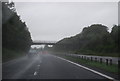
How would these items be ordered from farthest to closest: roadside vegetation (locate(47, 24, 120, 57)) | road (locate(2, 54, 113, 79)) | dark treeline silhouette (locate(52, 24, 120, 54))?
1. dark treeline silhouette (locate(52, 24, 120, 54))
2. roadside vegetation (locate(47, 24, 120, 57))
3. road (locate(2, 54, 113, 79))

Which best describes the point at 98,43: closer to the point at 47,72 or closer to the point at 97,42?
the point at 97,42

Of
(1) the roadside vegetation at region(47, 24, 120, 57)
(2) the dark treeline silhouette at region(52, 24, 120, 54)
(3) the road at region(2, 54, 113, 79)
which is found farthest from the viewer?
(2) the dark treeline silhouette at region(52, 24, 120, 54)

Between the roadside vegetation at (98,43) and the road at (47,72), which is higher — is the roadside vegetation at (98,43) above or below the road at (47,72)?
above

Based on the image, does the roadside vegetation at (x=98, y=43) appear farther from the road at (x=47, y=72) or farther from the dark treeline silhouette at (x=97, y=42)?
the road at (x=47, y=72)

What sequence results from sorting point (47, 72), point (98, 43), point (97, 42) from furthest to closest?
point (97, 42)
point (98, 43)
point (47, 72)

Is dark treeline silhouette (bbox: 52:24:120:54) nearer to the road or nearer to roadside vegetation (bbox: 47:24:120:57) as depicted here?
roadside vegetation (bbox: 47:24:120:57)

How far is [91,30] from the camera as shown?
140m

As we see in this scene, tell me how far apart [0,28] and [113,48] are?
32206 mm

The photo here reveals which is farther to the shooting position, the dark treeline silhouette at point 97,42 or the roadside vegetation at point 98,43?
the dark treeline silhouette at point 97,42

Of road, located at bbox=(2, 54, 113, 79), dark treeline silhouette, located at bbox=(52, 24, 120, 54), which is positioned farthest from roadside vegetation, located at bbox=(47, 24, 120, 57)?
road, located at bbox=(2, 54, 113, 79)

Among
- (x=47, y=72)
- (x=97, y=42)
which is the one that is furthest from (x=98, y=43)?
(x=47, y=72)

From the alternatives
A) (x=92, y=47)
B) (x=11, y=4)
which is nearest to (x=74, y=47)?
(x=92, y=47)

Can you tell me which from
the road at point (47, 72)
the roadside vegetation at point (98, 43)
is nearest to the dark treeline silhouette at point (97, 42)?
the roadside vegetation at point (98, 43)

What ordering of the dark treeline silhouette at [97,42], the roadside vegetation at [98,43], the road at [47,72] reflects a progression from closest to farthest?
1. the road at [47,72]
2. the roadside vegetation at [98,43]
3. the dark treeline silhouette at [97,42]
